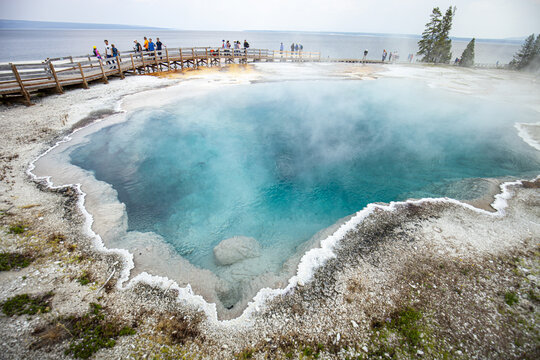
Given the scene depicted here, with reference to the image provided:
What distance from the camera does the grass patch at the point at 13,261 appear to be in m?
5.06

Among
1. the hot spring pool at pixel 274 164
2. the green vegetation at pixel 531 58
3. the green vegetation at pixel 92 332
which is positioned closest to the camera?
the green vegetation at pixel 92 332

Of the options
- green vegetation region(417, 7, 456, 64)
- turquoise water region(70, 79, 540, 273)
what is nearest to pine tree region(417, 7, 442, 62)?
green vegetation region(417, 7, 456, 64)

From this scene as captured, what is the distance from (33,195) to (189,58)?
25041 millimetres

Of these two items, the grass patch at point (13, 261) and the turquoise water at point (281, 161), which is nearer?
the grass patch at point (13, 261)

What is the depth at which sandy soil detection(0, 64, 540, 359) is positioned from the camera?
13.4 feet

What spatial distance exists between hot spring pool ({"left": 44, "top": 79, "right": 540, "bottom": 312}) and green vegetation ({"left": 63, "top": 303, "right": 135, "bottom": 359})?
2.26 m

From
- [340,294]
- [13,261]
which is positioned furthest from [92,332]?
[340,294]

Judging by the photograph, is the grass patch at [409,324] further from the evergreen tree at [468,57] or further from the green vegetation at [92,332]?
the evergreen tree at [468,57]

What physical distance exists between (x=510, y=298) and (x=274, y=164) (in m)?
8.67

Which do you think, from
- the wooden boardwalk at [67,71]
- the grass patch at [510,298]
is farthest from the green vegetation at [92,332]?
the wooden boardwalk at [67,71]

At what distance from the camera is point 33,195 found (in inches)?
287

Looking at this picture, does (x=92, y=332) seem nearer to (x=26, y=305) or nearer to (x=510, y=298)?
(x=26, y=305)

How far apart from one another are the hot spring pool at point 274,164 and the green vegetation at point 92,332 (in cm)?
226

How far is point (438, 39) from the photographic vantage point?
149 ft
